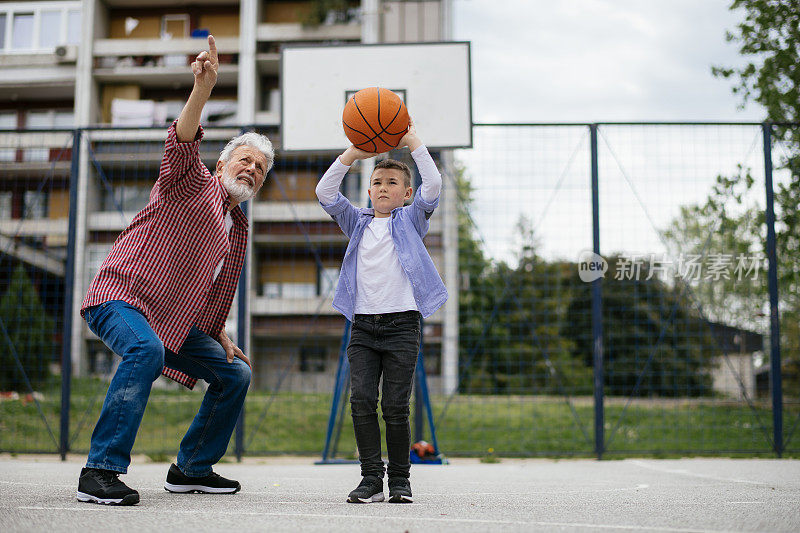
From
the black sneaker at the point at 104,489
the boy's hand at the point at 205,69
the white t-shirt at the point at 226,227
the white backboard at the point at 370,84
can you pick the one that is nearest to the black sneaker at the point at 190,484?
the black sneaker at the point at 104,489

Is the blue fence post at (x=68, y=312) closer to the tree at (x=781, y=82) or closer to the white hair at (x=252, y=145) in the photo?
the white hair at (x=252, y=145)

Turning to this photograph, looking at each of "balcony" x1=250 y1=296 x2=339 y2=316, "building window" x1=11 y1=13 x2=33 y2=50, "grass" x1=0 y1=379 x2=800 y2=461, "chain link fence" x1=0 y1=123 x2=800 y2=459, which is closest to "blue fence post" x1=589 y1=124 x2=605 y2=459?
"chain link fence" x1=0 y1=123 x2=800 y2=459

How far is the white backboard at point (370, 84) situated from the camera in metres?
6.12

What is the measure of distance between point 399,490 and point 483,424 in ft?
14.3

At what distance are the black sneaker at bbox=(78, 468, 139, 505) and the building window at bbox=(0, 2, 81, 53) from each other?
2255cm

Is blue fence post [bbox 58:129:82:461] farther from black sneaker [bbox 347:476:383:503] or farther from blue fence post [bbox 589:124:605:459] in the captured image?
blue fence post [bbox 589:124:605:459]

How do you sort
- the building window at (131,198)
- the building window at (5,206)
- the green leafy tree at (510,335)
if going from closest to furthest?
the green leafy tree at (510,335), the building window at (131,198), the building window at (5,206)

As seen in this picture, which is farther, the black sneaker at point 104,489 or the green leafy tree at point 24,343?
the green leafy tree at point 24,343

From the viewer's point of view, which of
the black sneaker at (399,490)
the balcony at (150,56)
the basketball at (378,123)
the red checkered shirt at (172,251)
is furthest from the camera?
the balcony at (150,56)

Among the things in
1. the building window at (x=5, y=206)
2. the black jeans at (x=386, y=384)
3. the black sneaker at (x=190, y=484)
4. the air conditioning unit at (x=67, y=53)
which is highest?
the air conditioning unit at (x=67, y=53)

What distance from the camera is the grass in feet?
23.2

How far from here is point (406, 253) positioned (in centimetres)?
317

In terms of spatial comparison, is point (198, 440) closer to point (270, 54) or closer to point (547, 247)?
point (547, 247)

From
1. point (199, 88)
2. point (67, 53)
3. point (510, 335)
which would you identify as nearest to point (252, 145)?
point (199, 88)
